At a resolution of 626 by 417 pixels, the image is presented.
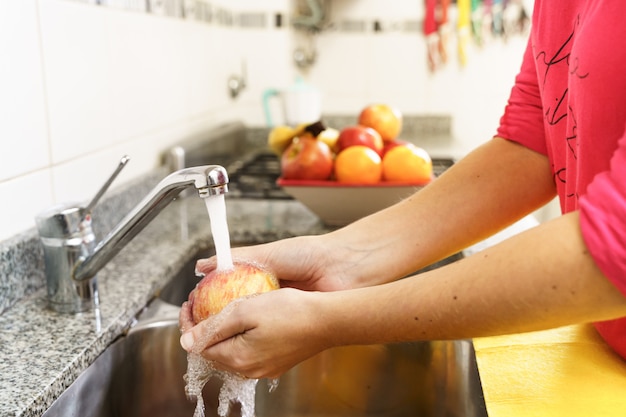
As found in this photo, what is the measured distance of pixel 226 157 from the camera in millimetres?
2115

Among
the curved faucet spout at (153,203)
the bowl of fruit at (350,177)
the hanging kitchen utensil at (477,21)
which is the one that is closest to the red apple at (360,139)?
the bowl of fruit at (350,177)

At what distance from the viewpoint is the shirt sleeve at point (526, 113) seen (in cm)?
92

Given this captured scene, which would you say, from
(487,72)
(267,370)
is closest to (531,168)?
(267,370)

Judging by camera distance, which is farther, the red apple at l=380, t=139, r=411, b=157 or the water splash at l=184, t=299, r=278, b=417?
the red apple at l=380, t=139, r=411, b=157

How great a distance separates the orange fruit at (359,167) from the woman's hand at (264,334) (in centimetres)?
70

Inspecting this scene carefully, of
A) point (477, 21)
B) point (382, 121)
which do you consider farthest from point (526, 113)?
point (477, 21)

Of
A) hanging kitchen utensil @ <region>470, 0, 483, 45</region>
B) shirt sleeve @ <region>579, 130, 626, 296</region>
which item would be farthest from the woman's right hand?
hanging kitchen utensil @ <region>470, 0, 483, 45</region>

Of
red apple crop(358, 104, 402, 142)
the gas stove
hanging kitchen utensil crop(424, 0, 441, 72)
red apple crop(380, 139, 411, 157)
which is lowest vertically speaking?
the gas stove

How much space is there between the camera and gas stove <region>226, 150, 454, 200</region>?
1673mm

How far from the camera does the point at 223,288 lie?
809 millimetres

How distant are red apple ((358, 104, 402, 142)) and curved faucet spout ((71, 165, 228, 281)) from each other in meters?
0.86

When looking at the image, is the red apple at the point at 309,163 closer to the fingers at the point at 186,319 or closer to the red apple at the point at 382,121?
the red apple at the point at 382,121

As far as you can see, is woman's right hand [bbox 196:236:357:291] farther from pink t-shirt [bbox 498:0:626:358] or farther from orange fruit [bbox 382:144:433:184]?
orange fruit [bbox 382:144:433:184]

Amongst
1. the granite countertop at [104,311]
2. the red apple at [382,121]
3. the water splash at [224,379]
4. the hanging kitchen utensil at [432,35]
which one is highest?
the hanging kitchen utensil at [432,35]
